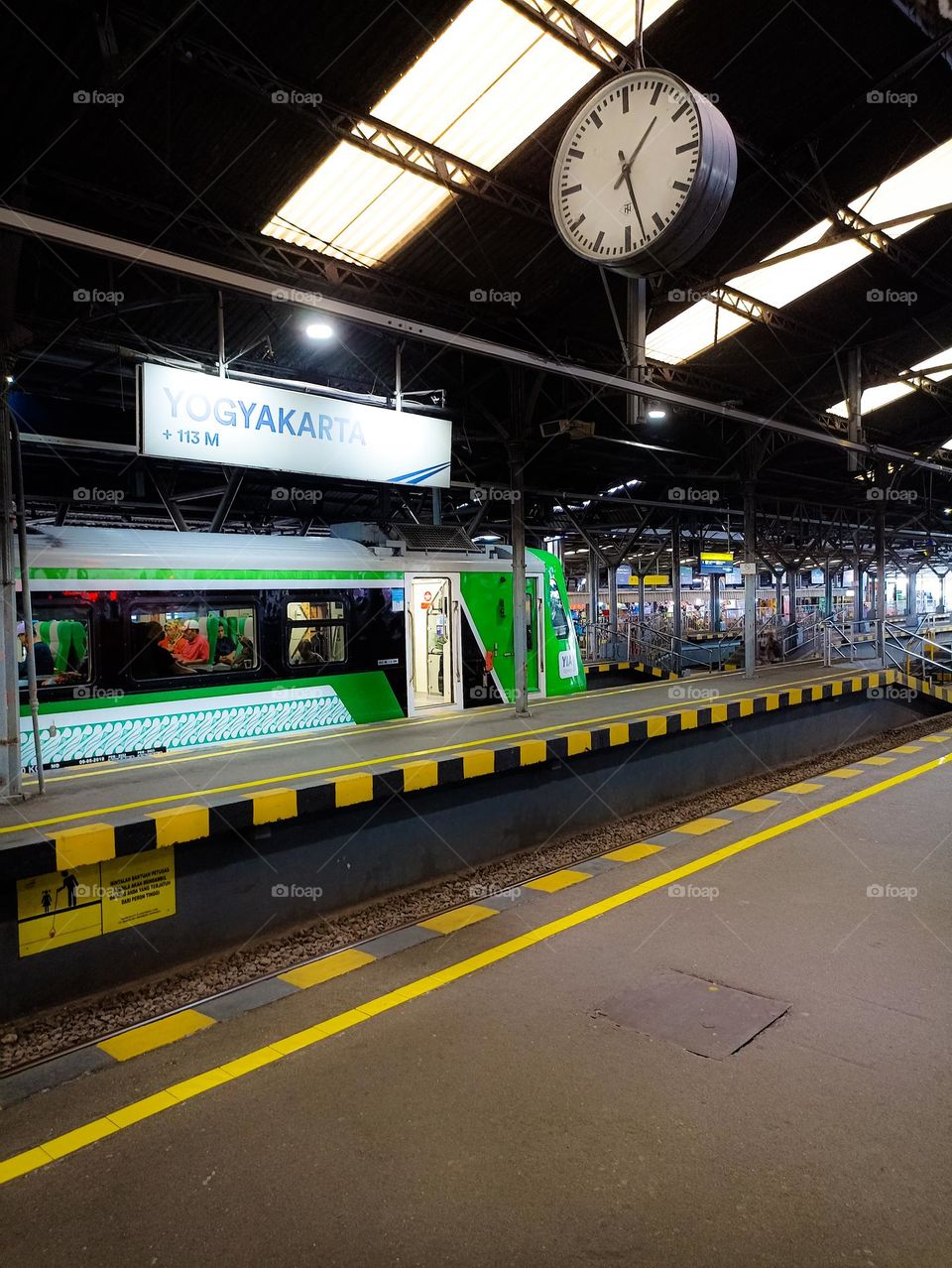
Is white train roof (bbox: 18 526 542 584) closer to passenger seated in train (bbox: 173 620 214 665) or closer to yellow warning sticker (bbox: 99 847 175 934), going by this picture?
passenger seated in train (bbox: 173 620 214 665)

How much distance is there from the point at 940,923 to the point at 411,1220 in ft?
13.6

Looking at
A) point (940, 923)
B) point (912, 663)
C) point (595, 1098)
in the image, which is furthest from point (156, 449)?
point (912, 663)

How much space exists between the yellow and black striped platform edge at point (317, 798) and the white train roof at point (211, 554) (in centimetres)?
302

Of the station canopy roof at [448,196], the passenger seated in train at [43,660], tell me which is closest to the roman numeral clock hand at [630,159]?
the station canopy roof at [448,196]

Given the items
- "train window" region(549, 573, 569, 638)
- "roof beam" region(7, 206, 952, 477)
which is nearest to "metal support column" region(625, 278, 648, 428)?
"roof beam" region(7, 206, 952, 477)

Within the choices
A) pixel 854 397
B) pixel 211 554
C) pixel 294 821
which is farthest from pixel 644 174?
pixel 854 397

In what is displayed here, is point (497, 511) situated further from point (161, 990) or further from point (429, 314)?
point (161, 990)

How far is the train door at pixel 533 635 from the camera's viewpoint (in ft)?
38.3

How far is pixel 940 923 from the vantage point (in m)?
5.38

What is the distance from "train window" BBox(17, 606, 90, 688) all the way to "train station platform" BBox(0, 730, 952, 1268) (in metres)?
4.05

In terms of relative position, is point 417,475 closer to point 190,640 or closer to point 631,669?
point 190,640

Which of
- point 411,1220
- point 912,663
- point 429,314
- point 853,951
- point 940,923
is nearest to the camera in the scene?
point 411,1220

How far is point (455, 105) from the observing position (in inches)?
294

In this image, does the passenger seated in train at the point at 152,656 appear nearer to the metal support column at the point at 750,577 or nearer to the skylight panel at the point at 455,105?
the skylight panel at the point at 455,105
